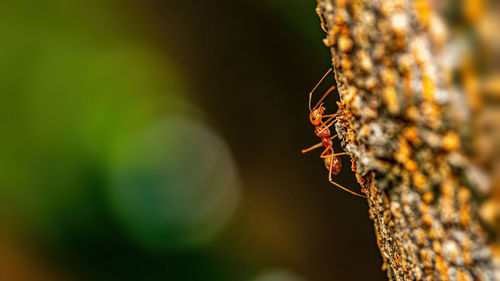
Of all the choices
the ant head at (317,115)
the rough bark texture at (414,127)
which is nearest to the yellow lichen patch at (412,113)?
the rough bark texture at (414,127)

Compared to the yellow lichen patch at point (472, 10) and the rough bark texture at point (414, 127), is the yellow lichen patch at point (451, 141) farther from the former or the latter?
the yellow lichen patch at point (472, 10)

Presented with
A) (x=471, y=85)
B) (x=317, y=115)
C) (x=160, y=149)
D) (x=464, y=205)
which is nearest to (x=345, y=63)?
(x=471, y=85)

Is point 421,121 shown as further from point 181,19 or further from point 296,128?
point 181,19

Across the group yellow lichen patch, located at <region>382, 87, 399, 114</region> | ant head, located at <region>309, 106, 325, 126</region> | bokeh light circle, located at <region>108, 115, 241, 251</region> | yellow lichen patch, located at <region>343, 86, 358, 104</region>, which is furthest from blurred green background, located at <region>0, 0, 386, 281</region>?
yellow lichen patch, located at <region>382, 87, 399, 114</region>

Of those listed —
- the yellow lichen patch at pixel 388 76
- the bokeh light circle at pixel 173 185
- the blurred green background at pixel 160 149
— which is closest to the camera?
the yellow lichen patch at pixel 388 76

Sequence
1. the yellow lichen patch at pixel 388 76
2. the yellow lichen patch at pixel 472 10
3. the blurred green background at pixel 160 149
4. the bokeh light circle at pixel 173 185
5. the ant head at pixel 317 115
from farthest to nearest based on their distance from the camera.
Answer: the bokeh light circle at pixel 173 185 → the blurred green background at pixel 160 149 → the ant head at pixel 317 115 → the yellow lichen patch at pixel 388 76 → the yellow lichen patch at pixel 472 10

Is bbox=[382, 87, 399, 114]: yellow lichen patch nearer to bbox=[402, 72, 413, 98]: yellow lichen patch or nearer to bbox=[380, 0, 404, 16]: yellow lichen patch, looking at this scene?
bbox=[402, 72, 413, 98]: yellow lichen patch

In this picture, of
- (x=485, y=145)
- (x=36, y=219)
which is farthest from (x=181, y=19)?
(x=485, y=145)
